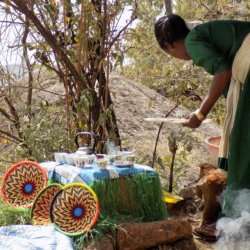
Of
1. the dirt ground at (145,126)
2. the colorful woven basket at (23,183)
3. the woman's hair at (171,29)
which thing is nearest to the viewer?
the woman's hair at (171,29)

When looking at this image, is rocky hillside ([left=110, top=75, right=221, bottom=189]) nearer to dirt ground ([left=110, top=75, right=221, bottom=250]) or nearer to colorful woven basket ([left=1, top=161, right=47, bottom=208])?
dirt ground ([left=110, top=75, right=221, bottom=250])

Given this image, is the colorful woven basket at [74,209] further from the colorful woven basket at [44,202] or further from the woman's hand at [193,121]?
the woman's hand at [193,121]

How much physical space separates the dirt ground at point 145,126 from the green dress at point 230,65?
5.49ft

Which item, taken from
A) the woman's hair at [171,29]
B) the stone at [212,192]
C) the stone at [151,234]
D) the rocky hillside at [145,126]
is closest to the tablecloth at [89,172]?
the stone at [151,234]

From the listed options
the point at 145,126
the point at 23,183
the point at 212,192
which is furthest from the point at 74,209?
the point at 145,126

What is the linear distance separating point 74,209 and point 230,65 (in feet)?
3.52

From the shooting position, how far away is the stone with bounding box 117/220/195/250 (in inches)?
85.6

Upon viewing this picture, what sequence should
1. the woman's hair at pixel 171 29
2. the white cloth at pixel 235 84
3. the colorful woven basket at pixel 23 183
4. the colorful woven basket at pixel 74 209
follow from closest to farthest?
1. the white cloth at pixel 235 84
2. the woman's hair at pixel 171 29
3. the colorful woven basket at pixel 74 209
4. the colorful woven basket at pixel 23 183

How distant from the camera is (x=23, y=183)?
264 cm

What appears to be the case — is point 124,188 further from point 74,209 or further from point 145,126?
point 145,126

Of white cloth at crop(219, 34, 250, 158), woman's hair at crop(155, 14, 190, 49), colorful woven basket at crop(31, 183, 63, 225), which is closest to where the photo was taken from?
white cloth at crop(219, 34, 250, 158)

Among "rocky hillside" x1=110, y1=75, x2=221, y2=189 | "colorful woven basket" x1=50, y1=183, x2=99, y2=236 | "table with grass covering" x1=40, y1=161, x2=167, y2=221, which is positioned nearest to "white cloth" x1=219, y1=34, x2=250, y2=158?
"table with grass covering" x1=40, y1=161, x2=167, y2=221

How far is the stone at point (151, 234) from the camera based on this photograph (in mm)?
2174

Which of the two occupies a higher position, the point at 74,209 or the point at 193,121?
the point at 193,121
